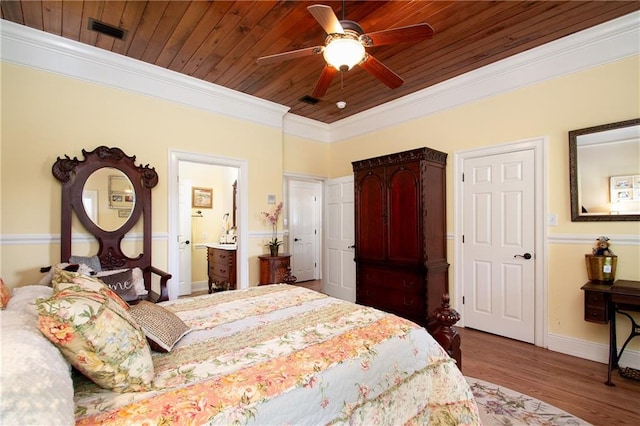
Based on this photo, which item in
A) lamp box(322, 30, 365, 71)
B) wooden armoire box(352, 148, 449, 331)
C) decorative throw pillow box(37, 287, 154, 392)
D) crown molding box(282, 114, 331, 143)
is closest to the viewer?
decorative throw pillow box(37, 287, 154, 392)

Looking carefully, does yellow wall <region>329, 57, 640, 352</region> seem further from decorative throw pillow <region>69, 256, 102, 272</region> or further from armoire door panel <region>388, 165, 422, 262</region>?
decorative throw pillow <region>69, 256, 102, 272</region>

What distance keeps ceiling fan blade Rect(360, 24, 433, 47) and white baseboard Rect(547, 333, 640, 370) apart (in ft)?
9.89

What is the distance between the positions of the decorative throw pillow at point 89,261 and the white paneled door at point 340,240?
3.12 meters

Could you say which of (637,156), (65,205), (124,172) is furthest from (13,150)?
(637,156)

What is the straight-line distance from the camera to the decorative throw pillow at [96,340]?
3.08 ft

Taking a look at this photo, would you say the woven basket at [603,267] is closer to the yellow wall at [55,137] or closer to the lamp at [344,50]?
the lamp at [344,50]

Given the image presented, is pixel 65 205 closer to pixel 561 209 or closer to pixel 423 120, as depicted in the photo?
pixel 423 120

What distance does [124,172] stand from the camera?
317cm

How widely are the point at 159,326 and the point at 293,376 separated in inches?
26.6

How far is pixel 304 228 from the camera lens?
20.8 feet

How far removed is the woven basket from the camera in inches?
100

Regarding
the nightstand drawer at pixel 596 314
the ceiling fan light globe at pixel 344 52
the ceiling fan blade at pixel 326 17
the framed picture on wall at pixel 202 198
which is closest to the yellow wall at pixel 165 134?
the nightstand drawer at pixel 596 314

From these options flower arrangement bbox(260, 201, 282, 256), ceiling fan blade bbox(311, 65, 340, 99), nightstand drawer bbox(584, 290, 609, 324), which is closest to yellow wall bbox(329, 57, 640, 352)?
nightstand drawer bbox(584, 290, 609, 324)

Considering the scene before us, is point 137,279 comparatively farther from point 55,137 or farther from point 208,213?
point 208,213
